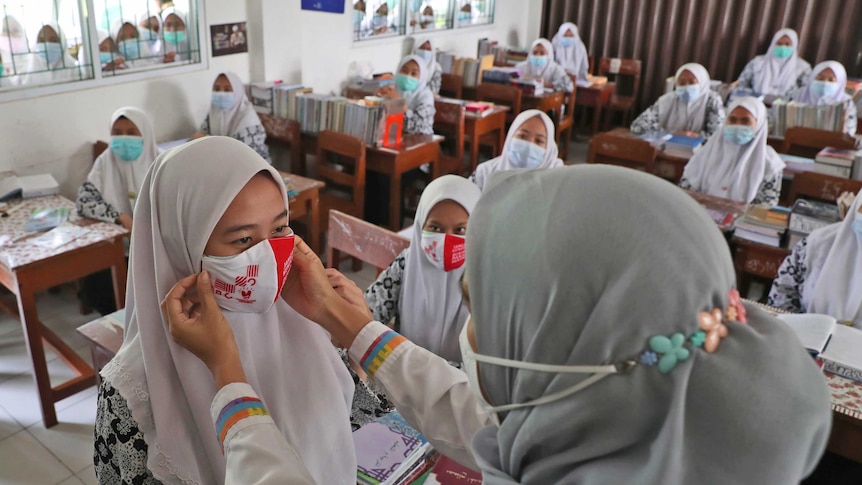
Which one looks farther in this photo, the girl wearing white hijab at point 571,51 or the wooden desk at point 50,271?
the girl wearing white hijab at point 571,51

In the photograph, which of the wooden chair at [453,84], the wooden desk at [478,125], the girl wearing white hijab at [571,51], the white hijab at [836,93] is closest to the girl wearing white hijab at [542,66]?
the girl wearing white hijab at [571,51]

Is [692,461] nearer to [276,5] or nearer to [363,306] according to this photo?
[363,306]

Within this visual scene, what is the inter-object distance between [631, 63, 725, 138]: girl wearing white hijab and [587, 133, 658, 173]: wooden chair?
3.62 feet

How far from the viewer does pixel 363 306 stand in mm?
1439

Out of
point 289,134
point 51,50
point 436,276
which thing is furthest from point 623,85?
point 436,276

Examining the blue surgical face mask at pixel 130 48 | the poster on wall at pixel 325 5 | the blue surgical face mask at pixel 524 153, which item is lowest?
the blue surgical face mask at pixel 524 153

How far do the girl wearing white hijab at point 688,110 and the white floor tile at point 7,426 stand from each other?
4.51m

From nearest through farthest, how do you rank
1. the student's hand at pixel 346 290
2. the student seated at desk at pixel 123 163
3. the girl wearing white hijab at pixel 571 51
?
the student's hand at pixel 346 290 → the student seated at desk at pixel 123 163 → the girl wearing white hijab at pixel 571 51

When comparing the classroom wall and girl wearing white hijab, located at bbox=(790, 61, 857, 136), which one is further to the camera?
girl wearing white hijab, located at bbox=(790, 61, 857, 136)

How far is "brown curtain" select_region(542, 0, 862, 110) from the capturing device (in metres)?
7.39

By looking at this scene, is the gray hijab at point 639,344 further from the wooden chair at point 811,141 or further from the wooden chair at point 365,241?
the wooden chair at point 811,141

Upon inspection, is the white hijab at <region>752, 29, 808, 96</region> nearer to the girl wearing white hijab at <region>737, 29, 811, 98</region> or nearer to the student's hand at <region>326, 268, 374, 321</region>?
the girl wearing white hijab at <region>737, 29, 811, 98</region>

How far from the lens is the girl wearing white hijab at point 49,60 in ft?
12.2

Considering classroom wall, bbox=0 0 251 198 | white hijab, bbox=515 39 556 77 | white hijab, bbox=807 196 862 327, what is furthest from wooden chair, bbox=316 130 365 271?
white hijab, bbox=515 39 556 77
